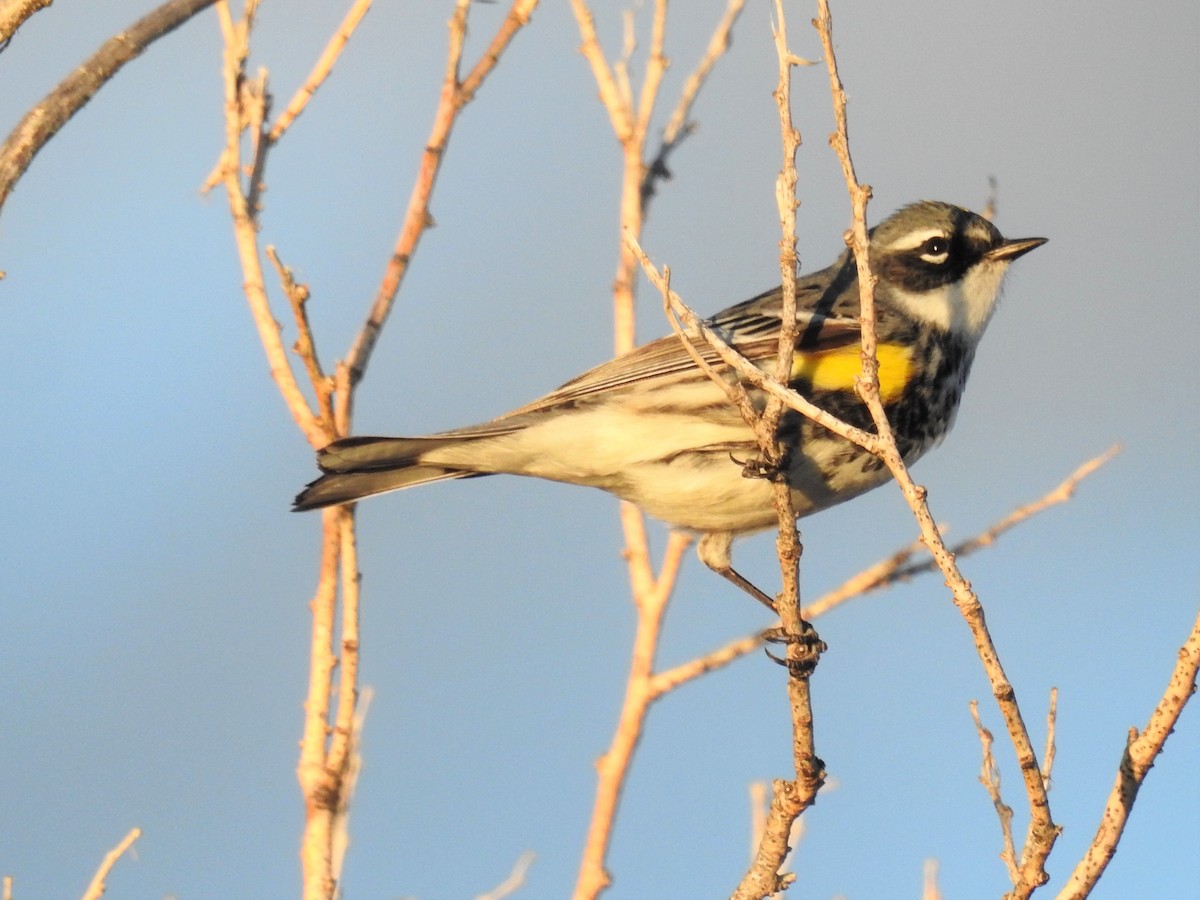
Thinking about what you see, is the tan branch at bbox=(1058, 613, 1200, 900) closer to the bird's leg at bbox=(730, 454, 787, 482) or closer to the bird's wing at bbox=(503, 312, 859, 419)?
the bird's leg at bbox=(730, 454, 787, 482)

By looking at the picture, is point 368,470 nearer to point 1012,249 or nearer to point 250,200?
point 250,200

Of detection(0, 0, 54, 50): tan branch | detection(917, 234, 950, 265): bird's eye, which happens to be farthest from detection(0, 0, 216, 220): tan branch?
detection(917, 234, 950, 265): bird's eye

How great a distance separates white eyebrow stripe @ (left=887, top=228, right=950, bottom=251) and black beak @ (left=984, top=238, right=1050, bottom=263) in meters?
0.22

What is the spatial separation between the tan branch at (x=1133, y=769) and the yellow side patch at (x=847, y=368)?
88.6 inches

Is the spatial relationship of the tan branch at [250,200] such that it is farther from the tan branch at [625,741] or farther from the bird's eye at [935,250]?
the bird's eye at [935,250]

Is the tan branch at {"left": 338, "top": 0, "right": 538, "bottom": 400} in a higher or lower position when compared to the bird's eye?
lower

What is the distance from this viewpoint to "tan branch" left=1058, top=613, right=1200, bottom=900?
2.72 m

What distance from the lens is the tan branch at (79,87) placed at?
2.64 meters

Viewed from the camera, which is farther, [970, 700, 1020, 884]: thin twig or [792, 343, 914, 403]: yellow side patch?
[792, 343, 914, 403]: yellow side patch

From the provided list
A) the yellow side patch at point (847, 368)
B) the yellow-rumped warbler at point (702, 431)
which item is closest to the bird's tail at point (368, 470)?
the yellow-rumped warbler at point (702, 431)

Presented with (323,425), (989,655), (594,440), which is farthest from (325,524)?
(989,655)

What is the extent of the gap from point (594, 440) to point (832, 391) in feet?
2.97

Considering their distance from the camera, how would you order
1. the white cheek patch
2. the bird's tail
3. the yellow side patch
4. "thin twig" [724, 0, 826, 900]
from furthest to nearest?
the white cheek patch → the yellow side patch → the bird's tail → "thin twig" [724, 0, 826, 900]

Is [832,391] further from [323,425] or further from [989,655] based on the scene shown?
[989,655]
